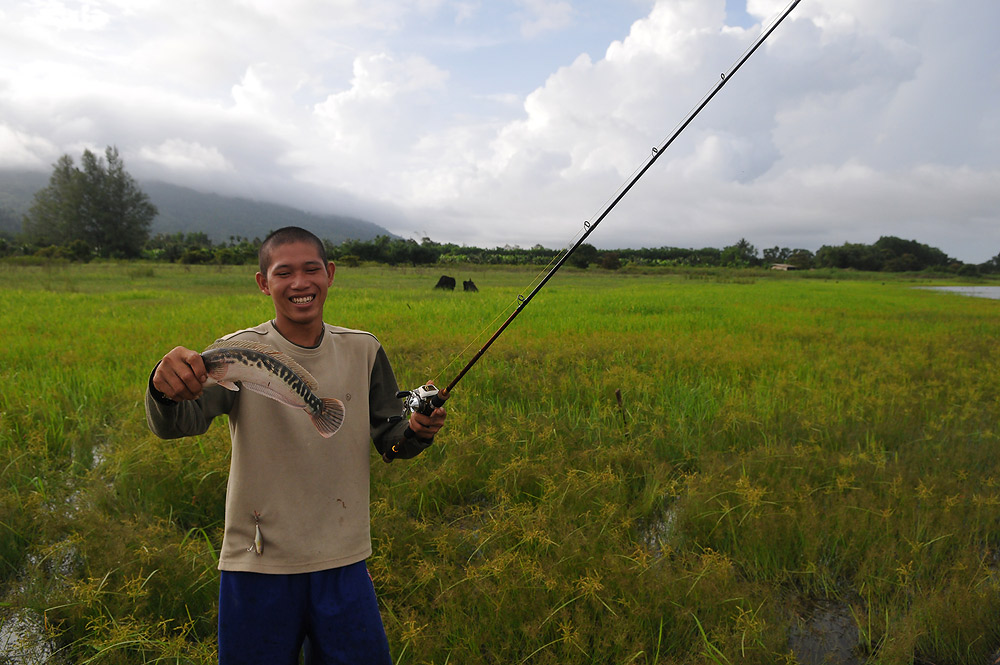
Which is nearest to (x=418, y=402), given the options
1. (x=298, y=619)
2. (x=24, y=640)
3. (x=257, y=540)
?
(x=257, y=540)

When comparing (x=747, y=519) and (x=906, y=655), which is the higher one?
(x=747, y=519)

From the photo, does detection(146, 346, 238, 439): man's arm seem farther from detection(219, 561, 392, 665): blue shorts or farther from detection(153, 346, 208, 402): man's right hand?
detection(219, 561, 392, 665): blue shorts

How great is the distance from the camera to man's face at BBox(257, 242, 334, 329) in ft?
4.92

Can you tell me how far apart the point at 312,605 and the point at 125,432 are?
3039 millimetres

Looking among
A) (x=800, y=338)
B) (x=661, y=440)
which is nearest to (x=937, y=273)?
(x=800, y=338)

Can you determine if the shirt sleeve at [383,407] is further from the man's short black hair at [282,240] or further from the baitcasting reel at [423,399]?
the man's short black hair at [282,240]

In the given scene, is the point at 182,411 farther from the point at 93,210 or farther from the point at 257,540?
the point at 93,210

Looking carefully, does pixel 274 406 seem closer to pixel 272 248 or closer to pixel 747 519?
pixel 272 248

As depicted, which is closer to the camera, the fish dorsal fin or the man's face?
the fish dorsal fin

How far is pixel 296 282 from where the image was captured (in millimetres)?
1495

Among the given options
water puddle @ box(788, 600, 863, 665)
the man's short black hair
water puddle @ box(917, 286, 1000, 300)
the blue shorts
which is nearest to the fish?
the man's short black hair

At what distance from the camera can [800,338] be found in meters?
7.95

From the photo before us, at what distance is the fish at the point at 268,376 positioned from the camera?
125cm

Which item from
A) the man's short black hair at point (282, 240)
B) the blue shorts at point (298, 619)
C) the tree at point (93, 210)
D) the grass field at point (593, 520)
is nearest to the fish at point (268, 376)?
the man's short black hair at point (282, 240)
